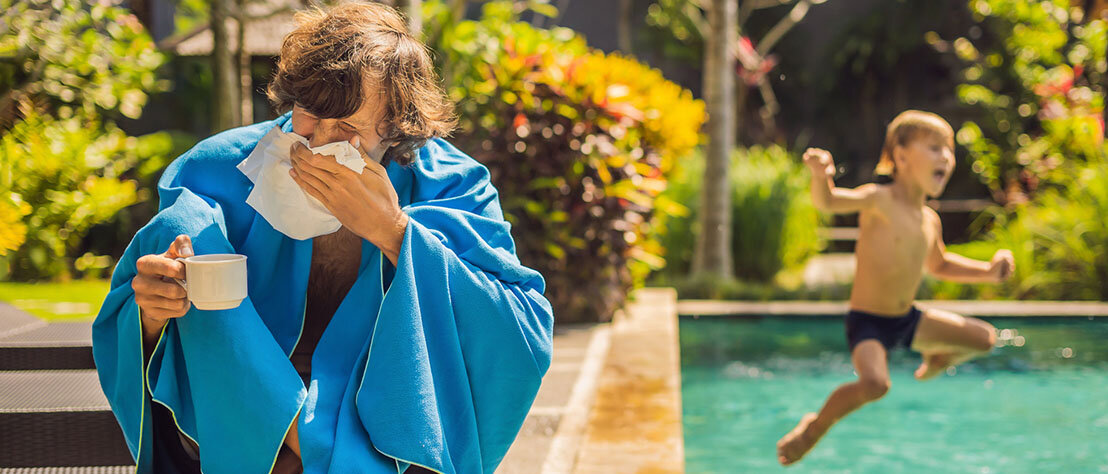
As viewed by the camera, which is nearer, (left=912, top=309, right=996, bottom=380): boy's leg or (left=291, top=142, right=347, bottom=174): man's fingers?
(left=291, top=142, right=347, bottom=174): man's fingers

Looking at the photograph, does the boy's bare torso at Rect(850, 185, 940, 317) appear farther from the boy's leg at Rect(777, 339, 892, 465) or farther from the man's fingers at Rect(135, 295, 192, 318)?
the man's fingers at Rect(135, 295, 192, 318)

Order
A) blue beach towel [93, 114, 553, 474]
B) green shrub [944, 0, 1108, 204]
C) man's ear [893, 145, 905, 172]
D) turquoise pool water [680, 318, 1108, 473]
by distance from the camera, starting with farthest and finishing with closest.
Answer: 1. green shrub [944, 0, 1108, 204]
2. turquoise pool water [680, 318, 1108, 473]
3. man's ear [893, 145, 905, 172]
4. blue beach towel [93, 114, 553, 474]

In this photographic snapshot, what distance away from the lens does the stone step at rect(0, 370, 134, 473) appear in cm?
221

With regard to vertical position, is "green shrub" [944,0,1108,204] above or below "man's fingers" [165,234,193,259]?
below

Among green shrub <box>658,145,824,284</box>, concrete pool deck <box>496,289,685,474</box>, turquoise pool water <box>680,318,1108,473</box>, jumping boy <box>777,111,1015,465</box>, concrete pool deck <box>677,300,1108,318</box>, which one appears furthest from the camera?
green shrub <box>658,145,824,284</box>

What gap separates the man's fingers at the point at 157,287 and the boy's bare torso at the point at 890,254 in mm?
2716

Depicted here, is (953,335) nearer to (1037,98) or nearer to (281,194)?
(281,194)

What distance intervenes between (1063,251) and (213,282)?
24.0ft

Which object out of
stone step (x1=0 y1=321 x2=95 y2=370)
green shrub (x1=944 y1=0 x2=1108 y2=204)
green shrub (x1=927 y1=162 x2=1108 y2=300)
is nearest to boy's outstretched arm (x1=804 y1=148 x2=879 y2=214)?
stone step (x1=0 y1=321 x2=95 y2=370)

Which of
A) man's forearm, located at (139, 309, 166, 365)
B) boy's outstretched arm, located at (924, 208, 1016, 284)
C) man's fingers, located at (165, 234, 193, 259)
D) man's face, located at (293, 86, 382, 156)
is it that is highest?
man's face, located at (293, 86, 382, 156)

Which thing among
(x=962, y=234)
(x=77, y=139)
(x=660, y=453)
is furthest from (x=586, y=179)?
(x=962, y=234)

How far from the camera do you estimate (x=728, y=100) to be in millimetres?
7961

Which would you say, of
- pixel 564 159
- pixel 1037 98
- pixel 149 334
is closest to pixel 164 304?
pixel 149 334

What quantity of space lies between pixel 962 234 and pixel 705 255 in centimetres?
461
